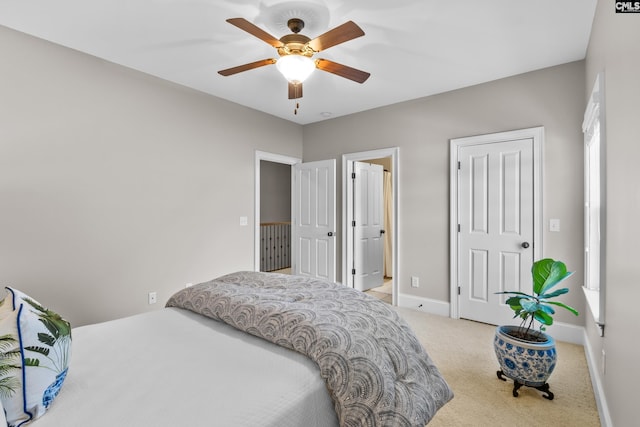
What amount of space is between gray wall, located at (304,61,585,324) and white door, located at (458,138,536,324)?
164 mm

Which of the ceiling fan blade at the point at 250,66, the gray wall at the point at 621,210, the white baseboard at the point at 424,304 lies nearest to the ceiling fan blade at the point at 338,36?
the ceiling fan blade at the point at 250,66

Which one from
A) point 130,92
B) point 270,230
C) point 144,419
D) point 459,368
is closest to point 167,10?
point 130,92

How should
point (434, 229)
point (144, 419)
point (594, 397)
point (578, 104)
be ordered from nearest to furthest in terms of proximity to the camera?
point (144, 419) < point (594, 397) < point (578, 104) < point (434, 229)

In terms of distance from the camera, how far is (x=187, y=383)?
45.7 inches

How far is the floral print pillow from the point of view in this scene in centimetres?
93

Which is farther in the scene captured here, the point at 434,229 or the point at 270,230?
the point at 270,230

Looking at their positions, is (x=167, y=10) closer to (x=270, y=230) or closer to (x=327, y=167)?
(x=327, y=167)

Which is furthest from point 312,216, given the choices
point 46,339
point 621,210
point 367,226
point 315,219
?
point 46,339

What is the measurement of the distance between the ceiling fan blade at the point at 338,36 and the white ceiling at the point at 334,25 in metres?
0.28

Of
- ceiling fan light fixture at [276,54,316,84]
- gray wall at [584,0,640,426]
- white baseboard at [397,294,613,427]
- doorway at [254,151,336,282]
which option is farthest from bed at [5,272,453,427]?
doorway at [254,151,336,282]

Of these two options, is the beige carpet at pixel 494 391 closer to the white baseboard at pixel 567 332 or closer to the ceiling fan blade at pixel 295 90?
the white baseboard at pixel 567 332

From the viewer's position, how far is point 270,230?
22.3ft

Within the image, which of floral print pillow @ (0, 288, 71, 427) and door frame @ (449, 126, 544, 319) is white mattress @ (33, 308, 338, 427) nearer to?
floral print pillow @ (0, 288, 71, 427)

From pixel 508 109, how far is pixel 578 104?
0.57 meters
